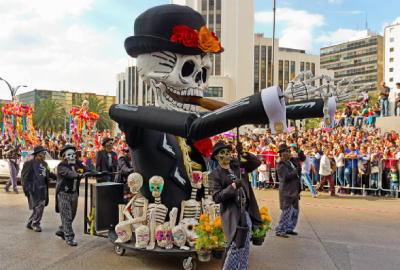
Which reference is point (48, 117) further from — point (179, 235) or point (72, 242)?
point (179, 235)

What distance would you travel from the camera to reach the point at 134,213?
17.2 ft

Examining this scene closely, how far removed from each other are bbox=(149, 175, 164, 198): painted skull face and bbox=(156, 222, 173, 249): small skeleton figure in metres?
0.42

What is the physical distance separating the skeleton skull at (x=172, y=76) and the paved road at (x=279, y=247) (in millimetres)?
2215

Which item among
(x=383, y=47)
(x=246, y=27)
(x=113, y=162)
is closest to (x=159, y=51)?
(x=113, y=162)

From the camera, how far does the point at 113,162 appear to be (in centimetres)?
937

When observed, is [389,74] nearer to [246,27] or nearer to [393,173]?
[246,27]

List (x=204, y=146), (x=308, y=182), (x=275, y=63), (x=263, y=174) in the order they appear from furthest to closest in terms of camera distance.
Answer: (x=275, y=63)
(x=263, y=174)
(x=308, y=182)
(x=204, y=146)

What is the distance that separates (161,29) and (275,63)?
59.9 meters

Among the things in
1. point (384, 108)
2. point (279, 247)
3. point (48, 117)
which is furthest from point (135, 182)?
point (48, 117)

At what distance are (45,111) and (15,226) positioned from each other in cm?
4897

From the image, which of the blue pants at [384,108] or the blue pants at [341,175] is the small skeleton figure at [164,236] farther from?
the blue pants at [384,108]

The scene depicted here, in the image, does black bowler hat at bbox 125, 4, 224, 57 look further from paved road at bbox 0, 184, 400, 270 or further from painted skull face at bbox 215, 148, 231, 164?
paved road at bbox 0, 184, 400, 270

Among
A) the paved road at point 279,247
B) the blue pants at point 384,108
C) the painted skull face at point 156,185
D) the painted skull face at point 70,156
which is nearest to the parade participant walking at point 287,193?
the paved road at point 279,247

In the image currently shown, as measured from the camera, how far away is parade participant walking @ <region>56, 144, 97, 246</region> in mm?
6511
